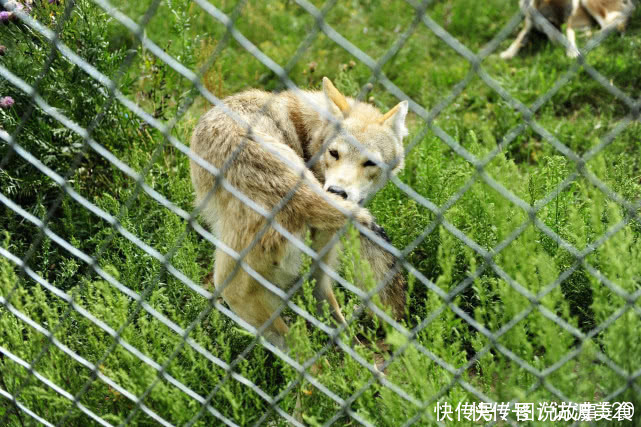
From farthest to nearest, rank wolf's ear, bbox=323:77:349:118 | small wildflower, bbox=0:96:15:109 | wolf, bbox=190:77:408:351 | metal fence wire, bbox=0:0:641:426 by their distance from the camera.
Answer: wolf's ear, bbox=323:77:349:118
small wildflower, bbox=0:96:15:109
wolf, bbox=190:77:408:351
metal fence wire, bbox=0:0:641:426

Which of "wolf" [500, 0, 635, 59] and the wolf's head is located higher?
"wolf" [500, 0, 635, 59]

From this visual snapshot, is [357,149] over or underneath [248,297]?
over

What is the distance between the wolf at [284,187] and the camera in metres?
3.41

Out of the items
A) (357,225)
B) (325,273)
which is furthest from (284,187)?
(357,225)

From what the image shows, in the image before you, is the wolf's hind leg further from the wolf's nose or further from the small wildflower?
the small wildflower

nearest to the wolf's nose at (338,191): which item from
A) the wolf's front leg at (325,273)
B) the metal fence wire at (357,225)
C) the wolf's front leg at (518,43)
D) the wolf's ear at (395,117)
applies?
the wolf's front leg at (325,273)

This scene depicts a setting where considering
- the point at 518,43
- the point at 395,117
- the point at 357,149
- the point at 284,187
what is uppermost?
the point at 518,43

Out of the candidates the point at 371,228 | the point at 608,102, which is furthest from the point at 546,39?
the point at 371,228

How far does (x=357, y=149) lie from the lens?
427 cm

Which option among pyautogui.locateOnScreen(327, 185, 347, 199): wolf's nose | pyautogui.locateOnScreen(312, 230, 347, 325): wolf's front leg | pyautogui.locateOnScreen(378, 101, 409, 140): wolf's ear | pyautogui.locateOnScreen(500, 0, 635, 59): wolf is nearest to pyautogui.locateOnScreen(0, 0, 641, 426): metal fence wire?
pyautogui.locateOnScreen(312, 230, 347, 325): wolf's front leg

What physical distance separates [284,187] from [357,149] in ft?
3.11

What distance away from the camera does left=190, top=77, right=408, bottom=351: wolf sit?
134 inches

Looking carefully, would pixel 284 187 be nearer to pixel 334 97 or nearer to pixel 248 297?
Answer: pixel 248 297

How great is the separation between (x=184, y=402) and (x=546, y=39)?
237 inches
